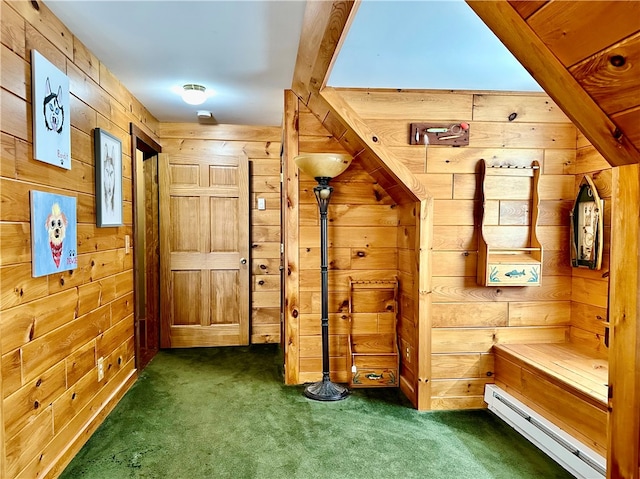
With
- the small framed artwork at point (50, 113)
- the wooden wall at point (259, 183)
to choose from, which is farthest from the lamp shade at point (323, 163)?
the wooden wall at point (259, 183)

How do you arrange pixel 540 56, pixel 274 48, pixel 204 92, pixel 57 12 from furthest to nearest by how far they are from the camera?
1. pixel 204 92
2. pixel 274 48
3. pixel 57 12
4. pixel 540 56

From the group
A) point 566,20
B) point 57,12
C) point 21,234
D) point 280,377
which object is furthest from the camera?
point 280,377

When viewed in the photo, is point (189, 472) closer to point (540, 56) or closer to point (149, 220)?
point (540, 56)

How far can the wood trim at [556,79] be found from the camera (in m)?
0.94

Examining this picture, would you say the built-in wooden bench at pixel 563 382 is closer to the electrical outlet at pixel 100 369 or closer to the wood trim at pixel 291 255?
the wood trim at pixel 291 255

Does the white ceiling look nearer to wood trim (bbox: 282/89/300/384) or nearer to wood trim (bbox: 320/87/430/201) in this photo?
wood trim (bbox: 320/87/430/201)

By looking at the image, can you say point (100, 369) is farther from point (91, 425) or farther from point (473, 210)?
point (473, 210)

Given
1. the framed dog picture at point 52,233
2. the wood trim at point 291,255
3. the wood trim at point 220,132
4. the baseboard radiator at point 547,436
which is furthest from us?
the wood trim at point 220,132

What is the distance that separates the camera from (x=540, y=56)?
96 centimetres

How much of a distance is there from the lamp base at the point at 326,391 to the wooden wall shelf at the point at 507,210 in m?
1.22

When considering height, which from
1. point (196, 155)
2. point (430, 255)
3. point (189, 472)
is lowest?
point (189, 472)

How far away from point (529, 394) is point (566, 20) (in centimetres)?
207

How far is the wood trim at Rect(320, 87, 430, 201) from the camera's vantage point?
2.44 meters

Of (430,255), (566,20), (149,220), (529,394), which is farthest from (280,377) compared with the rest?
(566,20)
